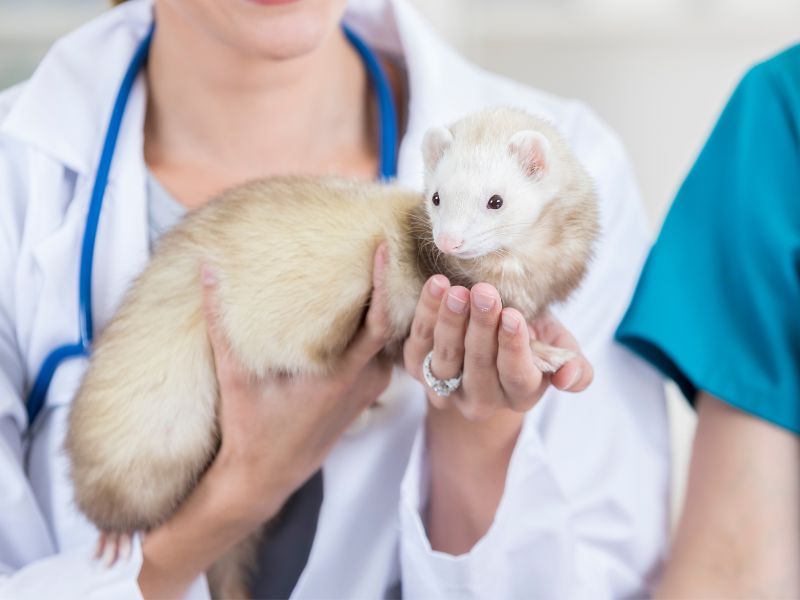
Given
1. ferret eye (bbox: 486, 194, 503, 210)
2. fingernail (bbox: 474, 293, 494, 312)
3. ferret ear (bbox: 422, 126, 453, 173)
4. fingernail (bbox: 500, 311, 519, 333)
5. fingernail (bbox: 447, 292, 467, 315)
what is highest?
ferret ear (bbox: 422, 126, 453, 173)

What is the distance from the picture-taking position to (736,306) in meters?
0.99

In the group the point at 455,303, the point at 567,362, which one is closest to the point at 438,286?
the point at 455,303

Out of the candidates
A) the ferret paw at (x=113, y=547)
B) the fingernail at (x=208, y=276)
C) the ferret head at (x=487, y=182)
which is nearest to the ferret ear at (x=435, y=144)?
the ferret head at (x=487, y=182)

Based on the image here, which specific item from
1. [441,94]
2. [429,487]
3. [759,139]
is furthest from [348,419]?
[759,139]

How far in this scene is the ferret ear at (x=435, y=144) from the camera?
0.68 metres

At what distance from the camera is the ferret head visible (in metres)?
0.64

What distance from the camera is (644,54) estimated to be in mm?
2307

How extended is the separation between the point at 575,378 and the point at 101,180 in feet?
1.67

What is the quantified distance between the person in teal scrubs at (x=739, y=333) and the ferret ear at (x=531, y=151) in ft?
1.26

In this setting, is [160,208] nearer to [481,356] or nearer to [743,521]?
[481,356]

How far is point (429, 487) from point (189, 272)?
1.08 feet

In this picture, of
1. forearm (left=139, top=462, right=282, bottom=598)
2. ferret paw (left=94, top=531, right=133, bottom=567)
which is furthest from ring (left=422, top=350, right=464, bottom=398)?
ferret paw (left=94, top=531, right=133, bottom=567)

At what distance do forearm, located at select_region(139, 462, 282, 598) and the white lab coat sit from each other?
0.03m

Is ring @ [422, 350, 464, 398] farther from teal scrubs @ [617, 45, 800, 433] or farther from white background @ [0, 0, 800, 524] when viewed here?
white background @ [0, 0, 800, 524]
